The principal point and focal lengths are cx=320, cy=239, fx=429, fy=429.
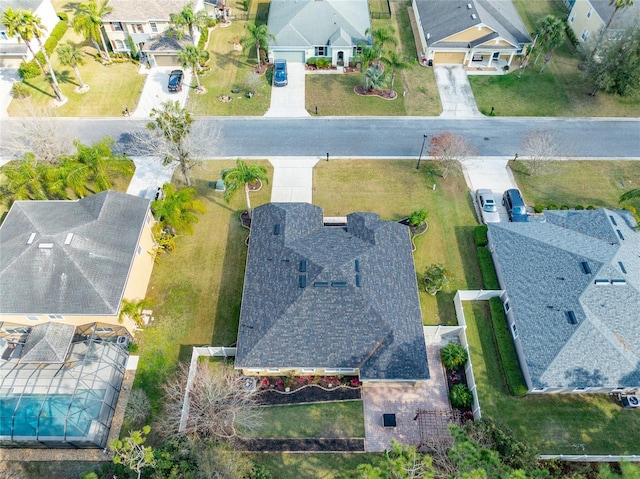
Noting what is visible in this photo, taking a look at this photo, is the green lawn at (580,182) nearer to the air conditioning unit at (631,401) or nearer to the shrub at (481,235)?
the shrub at (481,235)

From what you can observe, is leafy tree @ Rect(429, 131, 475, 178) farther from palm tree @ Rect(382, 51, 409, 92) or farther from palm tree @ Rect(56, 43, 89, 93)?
palm tree @ Rect(56, 43, 89, 93)

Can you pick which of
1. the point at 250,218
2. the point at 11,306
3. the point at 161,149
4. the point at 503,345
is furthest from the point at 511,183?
the point at 11,306

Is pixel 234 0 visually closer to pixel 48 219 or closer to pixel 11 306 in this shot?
pixel 48 219

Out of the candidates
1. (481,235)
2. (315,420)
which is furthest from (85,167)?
(481,235)

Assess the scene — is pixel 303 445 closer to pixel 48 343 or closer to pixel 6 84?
pixel 48 343

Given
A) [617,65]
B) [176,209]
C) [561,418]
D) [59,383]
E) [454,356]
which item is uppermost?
[617,65]

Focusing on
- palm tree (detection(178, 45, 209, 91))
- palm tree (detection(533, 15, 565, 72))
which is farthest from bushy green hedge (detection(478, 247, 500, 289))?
palm tree (detection(178, 45, 209, 91))

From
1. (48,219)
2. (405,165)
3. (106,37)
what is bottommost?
→ (48,219)

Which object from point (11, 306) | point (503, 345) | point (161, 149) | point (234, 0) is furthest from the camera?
point (234, 0)
